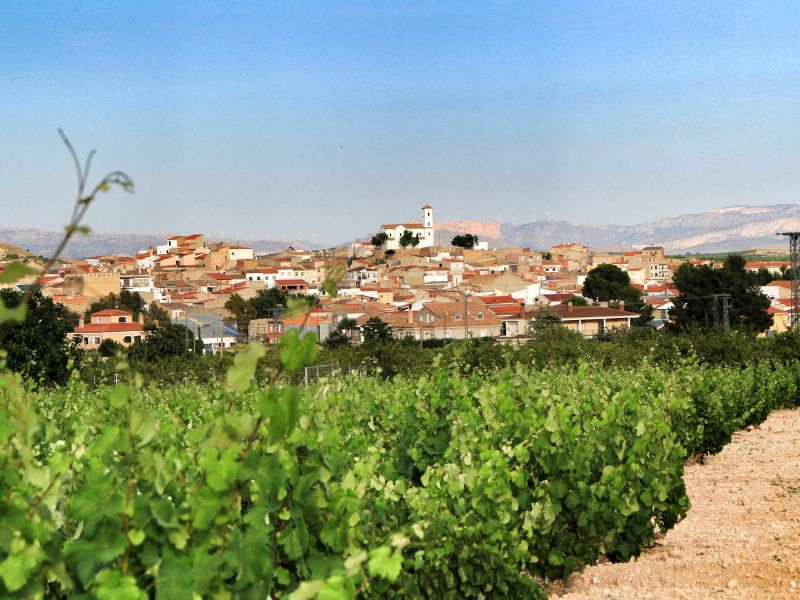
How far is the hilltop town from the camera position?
63062mm

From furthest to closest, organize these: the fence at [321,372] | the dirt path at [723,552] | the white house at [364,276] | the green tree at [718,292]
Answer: the white house at [364,276] → the green tree at [718,292] → the fence at [321,372] → the dirt path at [723,552]

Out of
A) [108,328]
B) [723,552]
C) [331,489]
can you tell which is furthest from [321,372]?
[108,328]

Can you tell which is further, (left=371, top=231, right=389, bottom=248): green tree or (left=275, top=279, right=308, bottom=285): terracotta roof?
(left=371, top=231, right=389, bottom=248): green tree

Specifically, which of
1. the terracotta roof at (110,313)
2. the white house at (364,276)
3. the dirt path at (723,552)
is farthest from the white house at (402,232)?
the dirt path at (723,552)

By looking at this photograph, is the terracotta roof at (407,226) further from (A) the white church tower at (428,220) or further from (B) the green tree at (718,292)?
(B) the green tree at (718,292)

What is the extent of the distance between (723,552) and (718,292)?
5143 centimetres

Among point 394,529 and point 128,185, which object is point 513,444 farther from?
point 128,185

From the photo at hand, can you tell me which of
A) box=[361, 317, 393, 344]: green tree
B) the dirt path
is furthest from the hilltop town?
the dirt path

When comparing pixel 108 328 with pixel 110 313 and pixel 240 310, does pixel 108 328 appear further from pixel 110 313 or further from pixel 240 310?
pixel 240 310

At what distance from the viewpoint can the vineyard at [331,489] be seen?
250cm

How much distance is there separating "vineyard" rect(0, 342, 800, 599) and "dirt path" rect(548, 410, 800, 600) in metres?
0.23

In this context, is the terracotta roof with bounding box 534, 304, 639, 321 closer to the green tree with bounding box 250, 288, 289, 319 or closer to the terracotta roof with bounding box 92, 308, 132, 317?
the green tree with bounding box 250, 288, 289, 319

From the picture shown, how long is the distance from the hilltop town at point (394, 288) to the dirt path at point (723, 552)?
4206 millimetres

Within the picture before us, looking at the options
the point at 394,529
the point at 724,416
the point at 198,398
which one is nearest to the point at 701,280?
the point at 724,416
